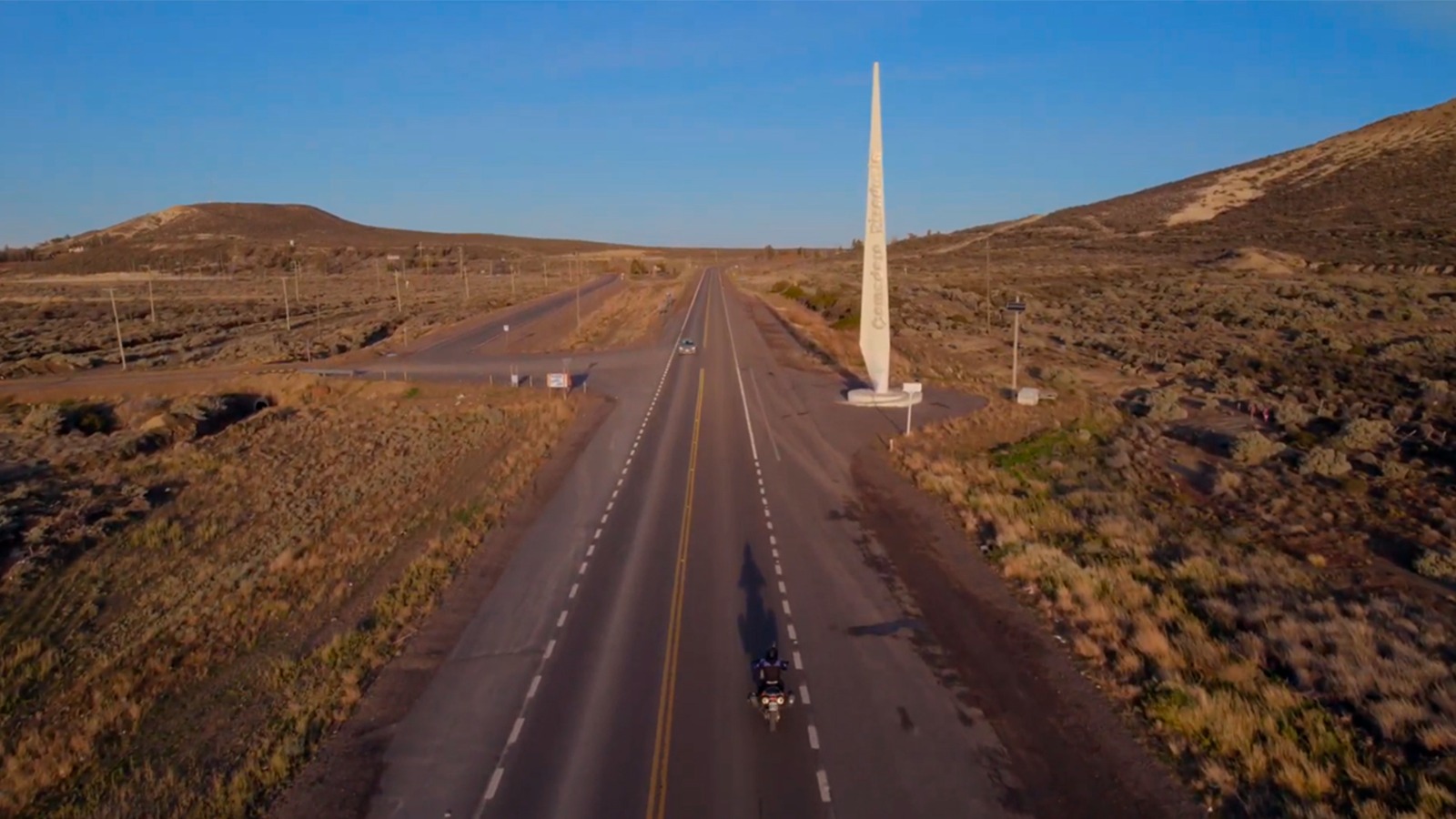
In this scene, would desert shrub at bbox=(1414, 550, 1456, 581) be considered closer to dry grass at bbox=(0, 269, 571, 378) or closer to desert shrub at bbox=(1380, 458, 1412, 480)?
desert shrub at bbox=(1380, 458, 1412, 480)

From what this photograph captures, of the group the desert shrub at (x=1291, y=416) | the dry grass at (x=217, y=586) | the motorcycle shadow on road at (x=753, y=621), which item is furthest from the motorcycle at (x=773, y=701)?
the desert shrub at (x=1291, y=416)

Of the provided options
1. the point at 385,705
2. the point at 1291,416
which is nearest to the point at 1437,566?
the point at 1291,416

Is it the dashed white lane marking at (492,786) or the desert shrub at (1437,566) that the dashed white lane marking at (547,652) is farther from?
the desert shrub at (1437,566)

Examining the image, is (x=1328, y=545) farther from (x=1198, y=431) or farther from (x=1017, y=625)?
(x=1198, y=431)

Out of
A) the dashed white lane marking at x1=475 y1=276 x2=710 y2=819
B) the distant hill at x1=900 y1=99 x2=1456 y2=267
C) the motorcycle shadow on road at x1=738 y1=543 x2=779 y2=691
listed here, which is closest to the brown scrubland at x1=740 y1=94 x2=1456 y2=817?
the motorcycle shadow on road at x1=738 y1=543 x2=779 y2=691

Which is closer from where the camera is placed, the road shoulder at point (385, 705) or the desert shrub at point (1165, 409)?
the road shoulder at point (385, 705)

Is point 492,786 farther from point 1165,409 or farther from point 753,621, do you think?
point 1165,409

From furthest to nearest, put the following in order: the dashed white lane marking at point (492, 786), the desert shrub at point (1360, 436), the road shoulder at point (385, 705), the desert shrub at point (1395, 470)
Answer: the desert shrub at point (1360, 436)
the desert shrub at point (1395, 470)
the road shoulder at point (385, 705)
the dashed white lane marking at point (492, 786)
